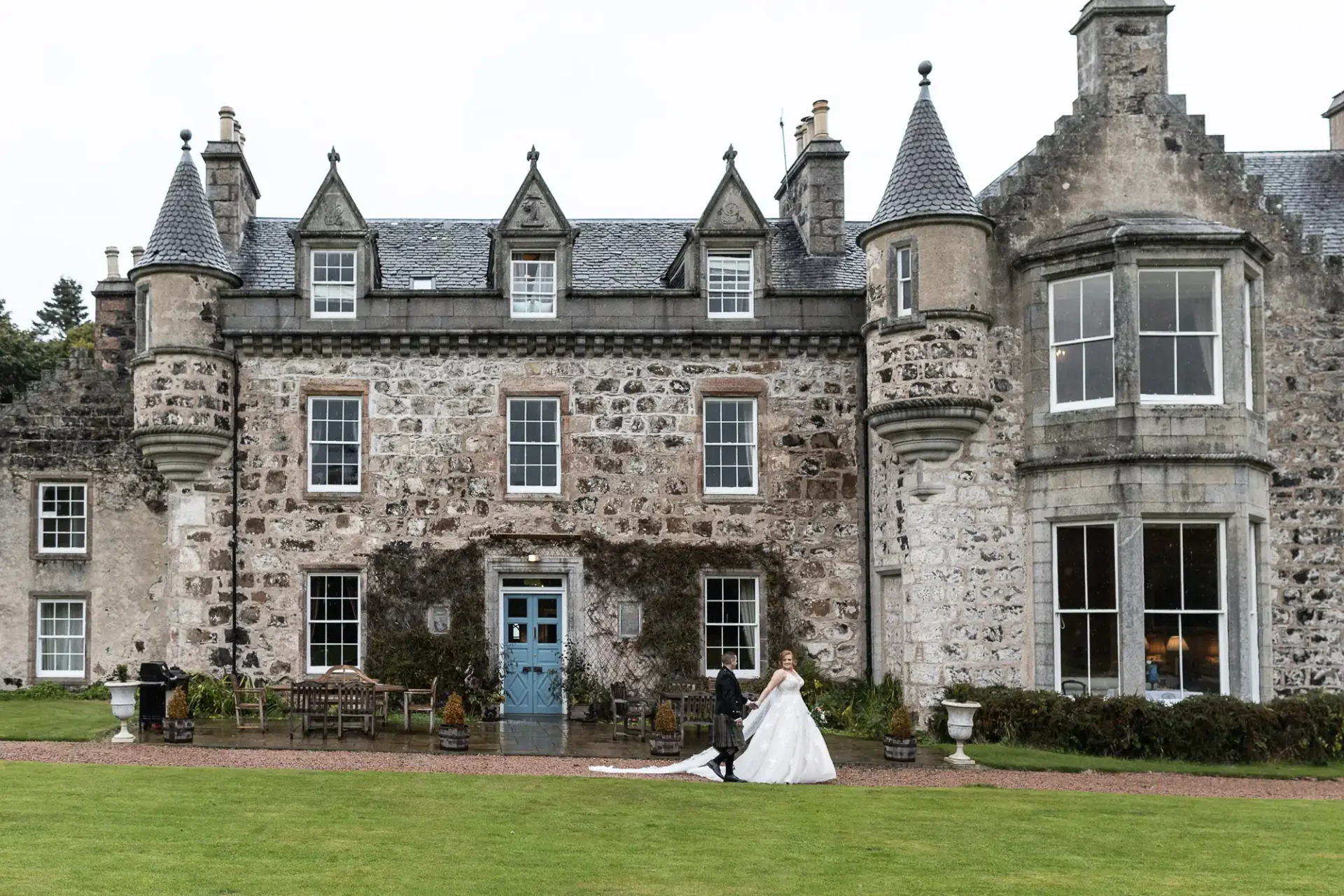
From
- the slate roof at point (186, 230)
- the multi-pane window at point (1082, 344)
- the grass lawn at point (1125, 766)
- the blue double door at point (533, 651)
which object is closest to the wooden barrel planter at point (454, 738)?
the blue double door at point (533, 651)

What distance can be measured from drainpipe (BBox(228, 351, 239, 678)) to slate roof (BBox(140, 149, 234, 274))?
1795 millimetres

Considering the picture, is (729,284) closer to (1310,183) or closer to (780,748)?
(780,748)

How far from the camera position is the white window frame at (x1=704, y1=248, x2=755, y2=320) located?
23672 mm

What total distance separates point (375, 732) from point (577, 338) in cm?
760

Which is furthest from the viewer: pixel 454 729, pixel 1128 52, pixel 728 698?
pixel 1128 52

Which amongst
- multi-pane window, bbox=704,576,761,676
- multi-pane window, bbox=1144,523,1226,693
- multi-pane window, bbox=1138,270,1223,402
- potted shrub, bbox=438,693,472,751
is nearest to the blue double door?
multi-pane window, bbox=704,576,761,676

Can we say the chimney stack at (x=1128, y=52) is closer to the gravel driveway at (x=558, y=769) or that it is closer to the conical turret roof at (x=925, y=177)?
the conical turret roof at (x=925, y=177)

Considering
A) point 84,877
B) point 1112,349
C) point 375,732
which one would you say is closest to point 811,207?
point 1112,349

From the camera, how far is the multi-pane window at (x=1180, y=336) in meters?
19.7

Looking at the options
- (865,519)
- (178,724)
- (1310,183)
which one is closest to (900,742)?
(865,519)

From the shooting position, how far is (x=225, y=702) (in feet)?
71.9

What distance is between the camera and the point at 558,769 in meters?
16.5

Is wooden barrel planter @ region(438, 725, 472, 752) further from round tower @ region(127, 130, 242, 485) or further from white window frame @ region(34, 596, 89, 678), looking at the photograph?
white window frame @ region(34, 596, 89, 678)

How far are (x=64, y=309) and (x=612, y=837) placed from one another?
228ft
